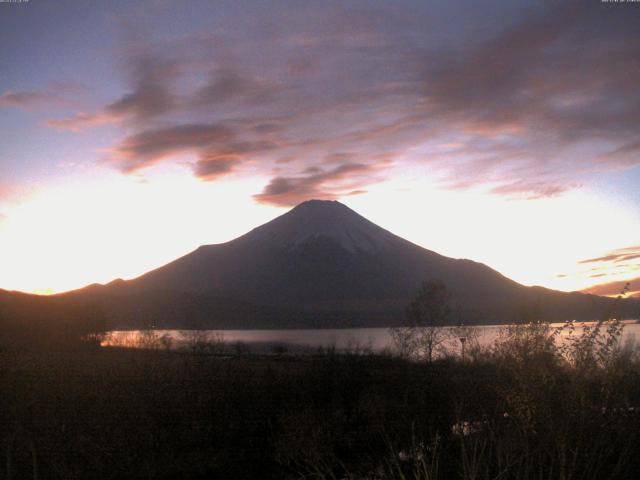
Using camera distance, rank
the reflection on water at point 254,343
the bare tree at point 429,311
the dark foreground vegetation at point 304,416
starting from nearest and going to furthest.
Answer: the dark foreground vegetation at point 304,416 → the reflection on water at point 254,343 → the bare tree at point 429,311

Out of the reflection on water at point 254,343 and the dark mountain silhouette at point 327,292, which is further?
the dark mountain silhouette at point 327,292

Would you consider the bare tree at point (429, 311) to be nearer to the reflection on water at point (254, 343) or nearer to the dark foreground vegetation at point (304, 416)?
the reflection on water at point (254, 343)

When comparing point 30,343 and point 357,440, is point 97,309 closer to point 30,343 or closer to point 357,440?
point 30,343

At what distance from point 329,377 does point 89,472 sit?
385 inches

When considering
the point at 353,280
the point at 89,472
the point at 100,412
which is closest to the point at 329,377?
the point at 100,412

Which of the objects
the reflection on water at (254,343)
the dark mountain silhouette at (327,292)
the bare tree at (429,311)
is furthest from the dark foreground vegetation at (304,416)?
the dark mountain silhouette at (327,292)

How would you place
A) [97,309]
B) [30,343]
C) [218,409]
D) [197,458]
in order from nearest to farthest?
[197,458] < [218,409] < [30,343] < [97,309]

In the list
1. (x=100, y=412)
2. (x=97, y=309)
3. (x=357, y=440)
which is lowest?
(x=357, y=440)

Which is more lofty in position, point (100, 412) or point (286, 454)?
point (100, 412)

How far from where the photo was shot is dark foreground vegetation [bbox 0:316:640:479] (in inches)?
318

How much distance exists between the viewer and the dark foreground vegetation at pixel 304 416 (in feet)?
26.5

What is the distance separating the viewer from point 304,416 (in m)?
14.6

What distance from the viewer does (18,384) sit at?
14.4 m

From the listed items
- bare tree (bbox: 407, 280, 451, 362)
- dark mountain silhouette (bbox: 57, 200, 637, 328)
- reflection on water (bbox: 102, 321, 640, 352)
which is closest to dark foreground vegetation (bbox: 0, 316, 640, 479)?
reflection on water (bbox: 102, 321, 640, 352)
